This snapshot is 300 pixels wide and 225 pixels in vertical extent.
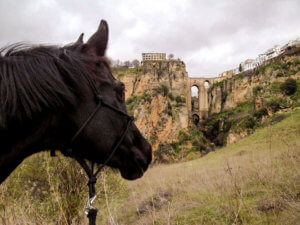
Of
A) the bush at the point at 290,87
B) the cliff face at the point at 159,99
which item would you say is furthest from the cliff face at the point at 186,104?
the bush at the point at 290,87

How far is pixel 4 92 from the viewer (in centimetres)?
91

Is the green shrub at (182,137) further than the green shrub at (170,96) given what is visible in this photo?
No

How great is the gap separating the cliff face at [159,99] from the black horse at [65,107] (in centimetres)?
3193

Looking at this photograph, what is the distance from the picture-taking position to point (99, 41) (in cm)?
124

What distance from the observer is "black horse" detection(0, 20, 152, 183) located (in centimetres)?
94

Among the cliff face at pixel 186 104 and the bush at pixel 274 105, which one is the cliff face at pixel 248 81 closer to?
the cliff face at pixel 186 104

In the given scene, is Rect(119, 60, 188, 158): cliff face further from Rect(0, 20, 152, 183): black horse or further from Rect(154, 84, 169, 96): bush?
Rect(0, 20, 152, 183): black horse

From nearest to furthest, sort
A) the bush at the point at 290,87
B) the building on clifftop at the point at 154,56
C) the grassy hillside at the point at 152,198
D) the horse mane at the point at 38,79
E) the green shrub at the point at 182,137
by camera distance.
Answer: the horse mane at the point at 38,79 < the grassy hillside at the point at 152,198 < the bush at the point at 290,87 < the green shrub at the point at 182,137 < the building on clifftop at the point at 154,56

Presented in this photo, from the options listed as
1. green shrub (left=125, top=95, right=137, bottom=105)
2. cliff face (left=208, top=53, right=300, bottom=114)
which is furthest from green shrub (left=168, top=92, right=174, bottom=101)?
cliff face (left=208, top=53, right=300, bottom=114)

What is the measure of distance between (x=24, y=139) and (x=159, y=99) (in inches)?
1505

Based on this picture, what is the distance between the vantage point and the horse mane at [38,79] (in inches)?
35.8

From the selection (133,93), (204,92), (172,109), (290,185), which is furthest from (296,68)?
(290,185)

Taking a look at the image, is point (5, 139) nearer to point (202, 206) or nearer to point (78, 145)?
point (78, 145)

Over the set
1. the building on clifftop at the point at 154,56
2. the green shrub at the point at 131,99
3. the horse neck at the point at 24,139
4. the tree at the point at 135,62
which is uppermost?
the building on clifftop at the point at 154,56
